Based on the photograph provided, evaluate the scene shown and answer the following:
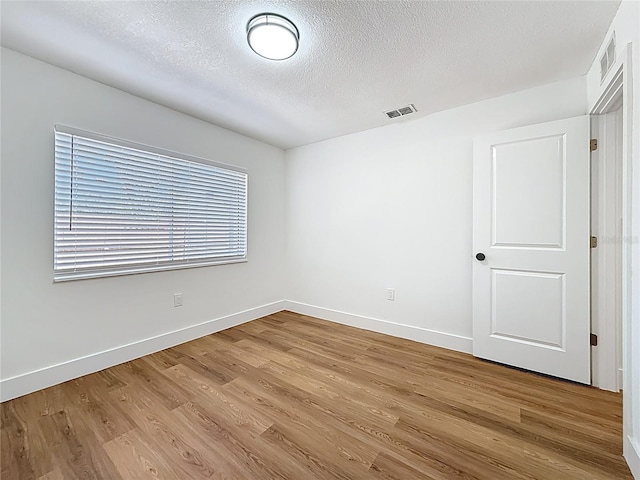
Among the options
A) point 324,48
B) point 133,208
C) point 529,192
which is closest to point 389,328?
point 529,192

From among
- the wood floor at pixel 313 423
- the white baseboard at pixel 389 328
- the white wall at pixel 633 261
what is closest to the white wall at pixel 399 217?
the white baseboard at pixel 389 328

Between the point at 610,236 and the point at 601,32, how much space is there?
52.8 inches

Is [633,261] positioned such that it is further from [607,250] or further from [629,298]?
[607,250]

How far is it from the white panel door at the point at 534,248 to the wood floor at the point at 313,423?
24cm

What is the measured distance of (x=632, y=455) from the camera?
1.26 m

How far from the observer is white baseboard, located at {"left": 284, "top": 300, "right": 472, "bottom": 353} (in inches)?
103

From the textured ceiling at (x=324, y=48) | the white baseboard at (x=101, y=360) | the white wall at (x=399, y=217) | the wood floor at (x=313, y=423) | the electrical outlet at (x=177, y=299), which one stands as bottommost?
the wood floor at (x=313, y=423)

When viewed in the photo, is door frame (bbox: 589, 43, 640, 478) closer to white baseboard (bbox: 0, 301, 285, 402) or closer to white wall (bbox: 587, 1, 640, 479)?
white wall (bbox: 587, 1, 640, 479)

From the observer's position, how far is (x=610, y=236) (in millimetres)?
1938

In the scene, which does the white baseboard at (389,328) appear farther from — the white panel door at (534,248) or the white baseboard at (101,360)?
the white baseboard at (101,360)

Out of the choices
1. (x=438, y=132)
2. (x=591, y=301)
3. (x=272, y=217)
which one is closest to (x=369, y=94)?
(x=438, y=132)

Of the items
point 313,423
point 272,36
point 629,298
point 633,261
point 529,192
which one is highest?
point 272,36

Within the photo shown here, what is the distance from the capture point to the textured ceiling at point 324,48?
4.89 feet

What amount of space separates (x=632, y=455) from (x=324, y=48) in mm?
2778
